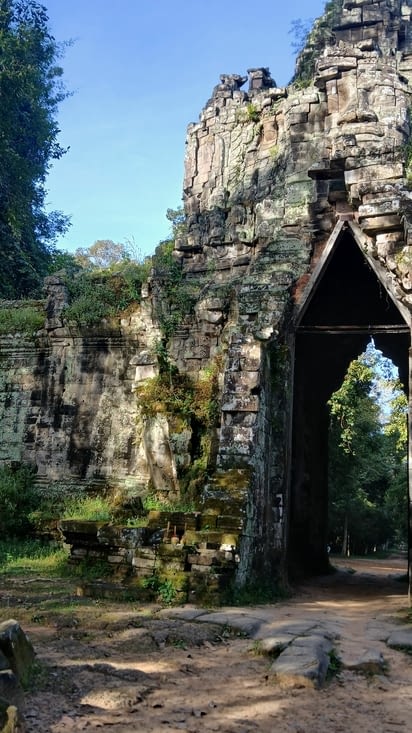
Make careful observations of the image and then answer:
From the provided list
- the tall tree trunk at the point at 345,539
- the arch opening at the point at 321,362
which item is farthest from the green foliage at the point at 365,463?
the arch opening at the point at 321,362

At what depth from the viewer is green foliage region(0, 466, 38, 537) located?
435 inches

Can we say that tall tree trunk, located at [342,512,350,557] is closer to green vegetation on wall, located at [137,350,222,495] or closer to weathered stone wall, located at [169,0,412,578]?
weathered stone wall, located at [169,0,412,578]

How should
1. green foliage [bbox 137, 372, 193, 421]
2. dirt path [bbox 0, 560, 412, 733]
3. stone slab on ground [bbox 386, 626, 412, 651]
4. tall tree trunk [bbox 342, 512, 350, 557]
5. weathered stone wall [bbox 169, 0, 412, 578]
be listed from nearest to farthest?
dirt path [bbox 0, 560, 412, 733] → stone slab on ground [bbox 386, 626, 412, 651] → weathered stone wall [bbox 169, 0, 412, 578] → green foliage [bbox 137, 372, 193, 421] → tall tree trunk [bbox 342, 512, 350, 557]

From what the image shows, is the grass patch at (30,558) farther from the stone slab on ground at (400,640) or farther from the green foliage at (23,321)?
the stone slab on ground at (400,640)

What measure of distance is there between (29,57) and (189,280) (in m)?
10.8

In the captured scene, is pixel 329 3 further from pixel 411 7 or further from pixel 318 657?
pixel 318 657

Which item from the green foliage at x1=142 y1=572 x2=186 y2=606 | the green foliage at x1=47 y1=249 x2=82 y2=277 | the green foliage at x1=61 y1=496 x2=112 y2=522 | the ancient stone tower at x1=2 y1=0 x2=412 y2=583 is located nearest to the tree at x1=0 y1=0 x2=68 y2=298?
the green foliage at x1=47 y1=249 x2=82 y2=277

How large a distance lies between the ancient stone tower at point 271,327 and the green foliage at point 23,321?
33cm

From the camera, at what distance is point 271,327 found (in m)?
9.16

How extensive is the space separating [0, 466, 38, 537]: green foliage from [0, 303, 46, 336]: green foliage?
2674 millimetres

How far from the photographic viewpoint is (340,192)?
991 cm

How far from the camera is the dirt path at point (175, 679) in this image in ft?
12.9

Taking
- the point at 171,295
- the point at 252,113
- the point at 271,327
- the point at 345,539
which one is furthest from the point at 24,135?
the point at 345,539

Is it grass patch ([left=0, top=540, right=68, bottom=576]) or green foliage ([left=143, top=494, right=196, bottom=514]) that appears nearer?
grass patch ([left=0, top=540, right=68, bottom=576])
